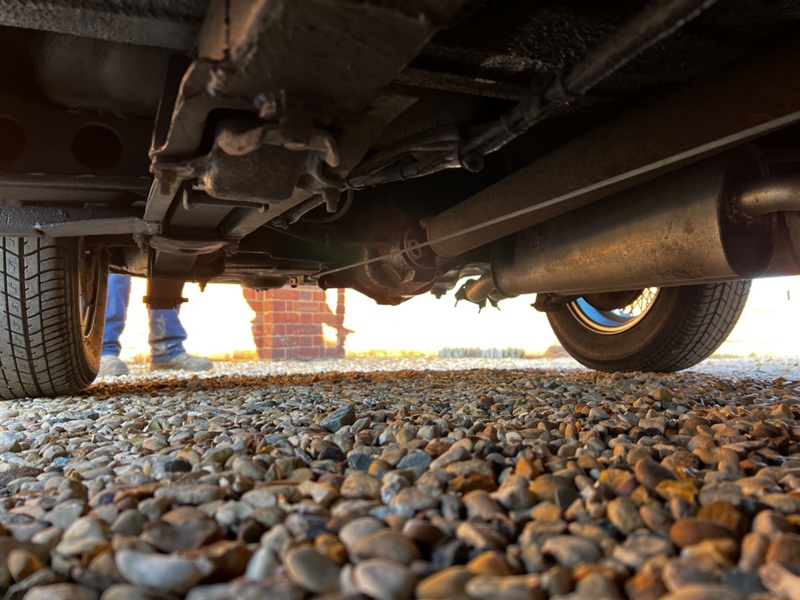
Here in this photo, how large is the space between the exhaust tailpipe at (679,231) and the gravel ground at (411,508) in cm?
31

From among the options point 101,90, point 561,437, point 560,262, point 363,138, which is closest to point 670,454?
point 561,437

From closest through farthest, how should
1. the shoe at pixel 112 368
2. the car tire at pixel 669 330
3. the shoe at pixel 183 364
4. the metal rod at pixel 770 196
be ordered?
1. the metal rod at pixel 770 196
2. the car tire at pixel 669 330
3. the shoe at pixel 112 368
4. the shoe at pixel 183 364

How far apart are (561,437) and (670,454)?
179 millimetres

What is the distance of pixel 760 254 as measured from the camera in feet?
3.88

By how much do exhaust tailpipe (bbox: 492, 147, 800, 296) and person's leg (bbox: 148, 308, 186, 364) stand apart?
2.97 metres

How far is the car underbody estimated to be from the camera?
0.64 metres

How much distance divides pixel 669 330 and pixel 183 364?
296 centimetres

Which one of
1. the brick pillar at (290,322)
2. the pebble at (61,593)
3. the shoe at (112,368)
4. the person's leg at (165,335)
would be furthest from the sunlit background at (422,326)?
the pebble at (61,593)


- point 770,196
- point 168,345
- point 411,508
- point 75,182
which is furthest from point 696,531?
point 168,345

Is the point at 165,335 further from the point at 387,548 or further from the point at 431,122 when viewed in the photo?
the point at 387,548

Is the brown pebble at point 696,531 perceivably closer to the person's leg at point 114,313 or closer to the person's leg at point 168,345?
the person's leg at point 114,313

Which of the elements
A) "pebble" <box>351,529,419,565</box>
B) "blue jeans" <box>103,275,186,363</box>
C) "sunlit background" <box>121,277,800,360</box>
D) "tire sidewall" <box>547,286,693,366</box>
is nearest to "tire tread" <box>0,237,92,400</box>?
"pebble" <box>351,529,419,565</box>

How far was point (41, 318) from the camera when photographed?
61.6 inches

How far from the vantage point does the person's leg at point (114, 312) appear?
3.46 metres
